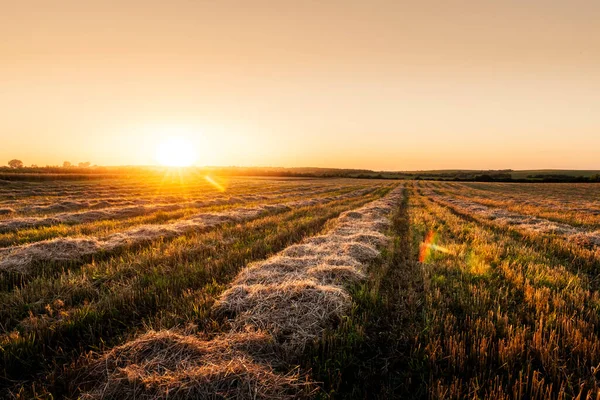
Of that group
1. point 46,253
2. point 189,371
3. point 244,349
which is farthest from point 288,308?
point 46,253

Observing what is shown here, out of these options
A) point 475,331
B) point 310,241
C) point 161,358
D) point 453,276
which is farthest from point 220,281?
point 453,276

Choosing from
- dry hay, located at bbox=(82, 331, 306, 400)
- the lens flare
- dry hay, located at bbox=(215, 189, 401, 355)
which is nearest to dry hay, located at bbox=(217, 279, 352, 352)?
dry hay, located at bbox=(215, 189, 401, 355)

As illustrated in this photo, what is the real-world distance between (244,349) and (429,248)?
23.1 feet

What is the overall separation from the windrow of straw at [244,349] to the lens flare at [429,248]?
279 cm

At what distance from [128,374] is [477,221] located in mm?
15665

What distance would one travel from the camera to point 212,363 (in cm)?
306

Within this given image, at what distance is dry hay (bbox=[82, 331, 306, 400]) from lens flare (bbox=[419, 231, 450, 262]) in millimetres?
5684

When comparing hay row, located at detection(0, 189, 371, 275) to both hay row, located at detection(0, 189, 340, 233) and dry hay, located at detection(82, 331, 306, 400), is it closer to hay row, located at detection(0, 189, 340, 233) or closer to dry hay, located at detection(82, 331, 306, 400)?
hay row, located at detection(0, 189, 340, 233)

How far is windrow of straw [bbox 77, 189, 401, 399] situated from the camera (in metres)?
2.79

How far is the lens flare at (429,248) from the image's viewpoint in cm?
792

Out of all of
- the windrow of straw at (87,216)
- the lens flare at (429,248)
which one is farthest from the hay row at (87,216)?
the lens flare at (429,248)

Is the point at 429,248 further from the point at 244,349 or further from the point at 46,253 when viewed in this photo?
the point at 46,253

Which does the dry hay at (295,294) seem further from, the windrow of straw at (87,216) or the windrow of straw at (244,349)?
the windrow of straw at (87,216)

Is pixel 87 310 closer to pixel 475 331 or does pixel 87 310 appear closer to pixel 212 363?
pixel 212 363
